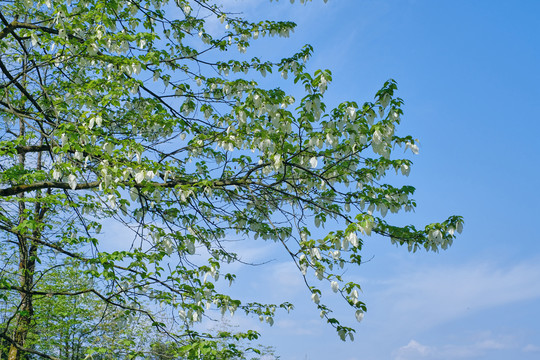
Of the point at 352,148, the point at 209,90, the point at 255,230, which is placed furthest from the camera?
the point at 209,90

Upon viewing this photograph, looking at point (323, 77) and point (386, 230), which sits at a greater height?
point (323, 77)

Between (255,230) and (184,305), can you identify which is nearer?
(184,305)

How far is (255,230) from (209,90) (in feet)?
10.3

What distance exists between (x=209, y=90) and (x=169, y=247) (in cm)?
389

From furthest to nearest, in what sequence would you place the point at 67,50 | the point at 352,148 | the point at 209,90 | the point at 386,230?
the point at 209,90 → the point at 67,50 → the point at 386,230 → the point at 352,148

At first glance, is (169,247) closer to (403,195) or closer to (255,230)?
(255,230)

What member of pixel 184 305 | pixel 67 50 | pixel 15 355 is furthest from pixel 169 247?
pixel 15 355

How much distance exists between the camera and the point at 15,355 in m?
14.1

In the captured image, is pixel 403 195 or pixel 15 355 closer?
pixel 403 195

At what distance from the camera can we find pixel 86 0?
8.75 meters

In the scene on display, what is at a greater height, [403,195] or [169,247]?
[403,195]

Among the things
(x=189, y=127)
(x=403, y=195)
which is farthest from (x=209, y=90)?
(x=403, y=195)

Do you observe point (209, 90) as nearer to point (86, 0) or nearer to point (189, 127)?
point (189, 127)

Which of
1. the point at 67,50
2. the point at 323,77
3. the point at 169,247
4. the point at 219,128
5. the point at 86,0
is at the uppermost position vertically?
the point at 86,0
